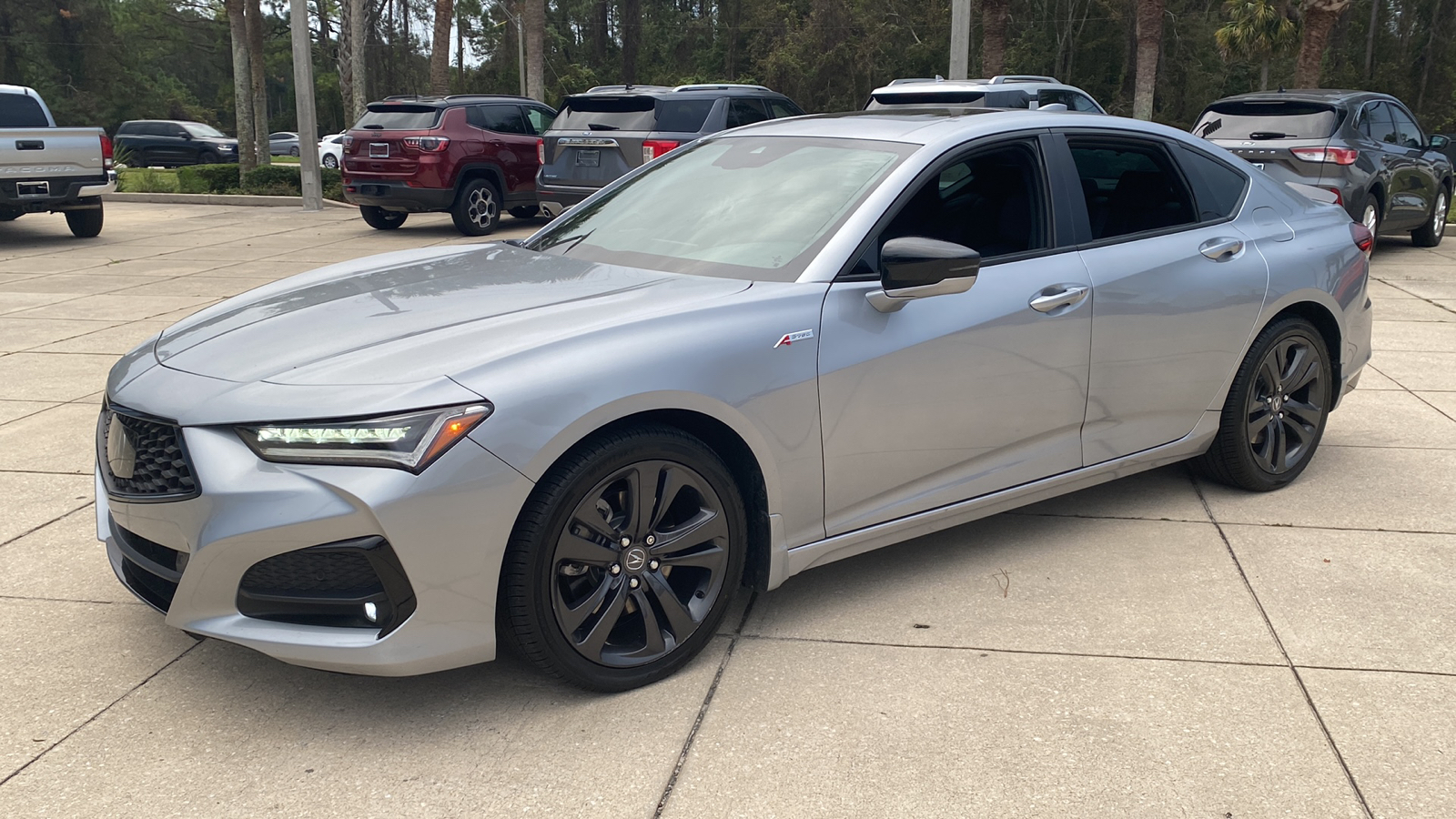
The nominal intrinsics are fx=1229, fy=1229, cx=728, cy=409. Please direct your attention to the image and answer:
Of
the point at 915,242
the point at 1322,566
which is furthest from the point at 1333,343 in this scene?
the point at 915,242

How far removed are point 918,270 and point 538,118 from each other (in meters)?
14.3

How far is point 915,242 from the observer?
3.63 meters

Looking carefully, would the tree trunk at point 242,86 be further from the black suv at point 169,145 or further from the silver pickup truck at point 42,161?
the silver pickup truck at point 42,161

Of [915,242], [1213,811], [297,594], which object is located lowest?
[1213,811]

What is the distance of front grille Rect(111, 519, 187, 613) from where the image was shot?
3152 millimetres

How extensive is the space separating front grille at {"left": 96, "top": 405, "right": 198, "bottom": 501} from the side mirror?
1.95 m

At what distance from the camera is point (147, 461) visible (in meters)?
3.21

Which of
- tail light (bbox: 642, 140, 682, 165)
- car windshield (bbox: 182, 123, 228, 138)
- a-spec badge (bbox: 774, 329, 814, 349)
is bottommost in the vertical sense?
a-spec badge (bbox: 774, 329, 814, 349)

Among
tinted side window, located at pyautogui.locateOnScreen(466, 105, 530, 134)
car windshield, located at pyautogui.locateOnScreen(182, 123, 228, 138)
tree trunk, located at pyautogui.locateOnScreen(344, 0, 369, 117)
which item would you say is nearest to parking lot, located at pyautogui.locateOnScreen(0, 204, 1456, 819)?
tinted side window, located at pyautogui.locateOnScreen(466, 105, 530, 134)

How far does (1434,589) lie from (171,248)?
13922 mm

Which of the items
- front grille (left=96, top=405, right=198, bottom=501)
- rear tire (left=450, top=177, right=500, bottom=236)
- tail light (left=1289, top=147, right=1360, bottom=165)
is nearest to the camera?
front grille (left=96, top=405, right=198, bottom=501)

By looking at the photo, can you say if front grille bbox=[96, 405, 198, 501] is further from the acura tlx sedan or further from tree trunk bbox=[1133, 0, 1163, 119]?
tree trunk bbox=[1133, 0, 1163, 119]

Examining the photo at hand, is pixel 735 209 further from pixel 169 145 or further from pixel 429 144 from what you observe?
pixel 169 145

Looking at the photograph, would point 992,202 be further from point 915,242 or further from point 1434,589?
point 1434,589
